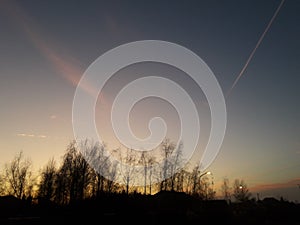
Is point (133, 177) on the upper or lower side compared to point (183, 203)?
upper

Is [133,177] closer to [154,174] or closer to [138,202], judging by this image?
[154,174]

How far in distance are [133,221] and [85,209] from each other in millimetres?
4992

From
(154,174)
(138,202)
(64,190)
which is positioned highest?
(154,174)

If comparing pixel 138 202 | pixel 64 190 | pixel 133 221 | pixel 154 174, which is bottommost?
pixel 133 221

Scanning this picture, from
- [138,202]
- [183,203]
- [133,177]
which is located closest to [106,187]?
[133,177]

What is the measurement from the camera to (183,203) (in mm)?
47125

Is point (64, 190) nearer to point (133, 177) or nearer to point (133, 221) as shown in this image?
point (133, 177)

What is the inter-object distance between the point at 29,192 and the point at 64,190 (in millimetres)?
12431

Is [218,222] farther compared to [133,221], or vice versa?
[218,222]

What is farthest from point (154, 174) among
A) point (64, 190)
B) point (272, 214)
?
point (272, 214)

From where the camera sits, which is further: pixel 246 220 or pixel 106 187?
pixel 106 187

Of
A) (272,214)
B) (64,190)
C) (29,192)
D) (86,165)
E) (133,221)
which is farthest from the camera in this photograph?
(29,192)

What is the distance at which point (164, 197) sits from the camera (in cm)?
5188

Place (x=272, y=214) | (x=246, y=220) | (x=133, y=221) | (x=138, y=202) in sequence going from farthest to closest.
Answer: (x=272, y=214)
(x=246, y=220)
(x=138, y=202)
(x=133, y=221)
